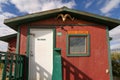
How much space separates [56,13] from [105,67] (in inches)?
136

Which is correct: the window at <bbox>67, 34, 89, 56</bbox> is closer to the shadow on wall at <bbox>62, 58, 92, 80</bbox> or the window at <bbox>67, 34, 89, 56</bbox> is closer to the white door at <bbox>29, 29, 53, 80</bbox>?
the shadow on wall at <bbox>62, 58, 92, 80</bbox>

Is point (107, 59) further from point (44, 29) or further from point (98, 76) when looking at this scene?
point (44, 29)

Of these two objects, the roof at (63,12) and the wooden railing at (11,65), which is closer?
the wooden railing at (11,65)

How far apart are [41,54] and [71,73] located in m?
1.66

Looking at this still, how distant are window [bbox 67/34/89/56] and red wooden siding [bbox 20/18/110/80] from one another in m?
0.20

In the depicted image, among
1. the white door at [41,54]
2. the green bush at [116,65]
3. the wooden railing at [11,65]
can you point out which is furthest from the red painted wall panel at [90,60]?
the green bush at [116,65]

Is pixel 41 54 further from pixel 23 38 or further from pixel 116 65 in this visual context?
pixel 116 65

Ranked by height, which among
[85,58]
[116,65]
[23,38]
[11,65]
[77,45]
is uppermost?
[23,38]

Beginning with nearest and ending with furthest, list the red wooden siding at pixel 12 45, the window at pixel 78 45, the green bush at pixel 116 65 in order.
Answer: the window at pixel 78 45 → the red wooden siding at pixel 12 45 → the green bush at pixel 116 65

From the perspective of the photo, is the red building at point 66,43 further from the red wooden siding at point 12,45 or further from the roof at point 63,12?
the red wooden siding at point 12,45

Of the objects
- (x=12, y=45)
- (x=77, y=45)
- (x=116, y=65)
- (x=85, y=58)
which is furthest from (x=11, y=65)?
(x=116, y=65)

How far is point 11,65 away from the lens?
18.3 ft

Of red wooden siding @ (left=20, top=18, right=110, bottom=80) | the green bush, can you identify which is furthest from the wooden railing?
the green bush

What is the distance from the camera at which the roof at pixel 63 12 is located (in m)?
7.56
